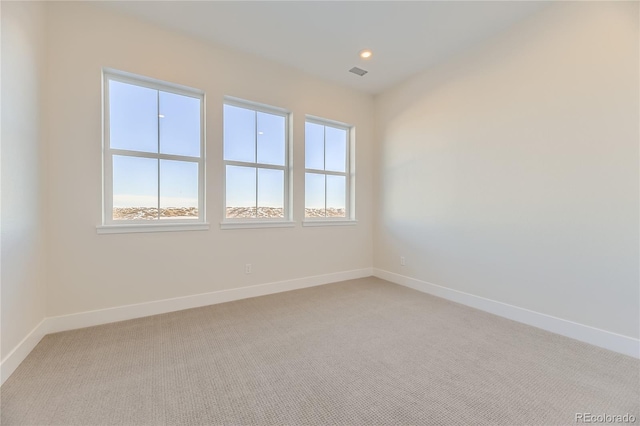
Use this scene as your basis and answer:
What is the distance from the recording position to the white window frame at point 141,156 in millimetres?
2459

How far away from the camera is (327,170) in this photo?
12.8 ft

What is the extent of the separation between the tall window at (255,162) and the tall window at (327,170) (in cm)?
36

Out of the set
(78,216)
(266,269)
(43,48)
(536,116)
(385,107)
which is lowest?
(266,269)

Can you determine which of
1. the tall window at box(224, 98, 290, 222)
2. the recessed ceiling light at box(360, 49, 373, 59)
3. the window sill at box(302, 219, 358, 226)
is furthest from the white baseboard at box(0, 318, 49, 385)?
the recessed ceiling light at box(360, 49, 373, 59)

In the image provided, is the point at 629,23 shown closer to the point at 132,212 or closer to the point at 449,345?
the point at 449,345

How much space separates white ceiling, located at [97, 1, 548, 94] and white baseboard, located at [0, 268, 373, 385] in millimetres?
2849

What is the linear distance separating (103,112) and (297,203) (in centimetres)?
223

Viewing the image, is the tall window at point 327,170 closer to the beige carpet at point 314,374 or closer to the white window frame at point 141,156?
the white window frame at point 141,156

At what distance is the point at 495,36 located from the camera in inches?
107

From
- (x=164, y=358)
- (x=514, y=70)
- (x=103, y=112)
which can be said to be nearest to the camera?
(x=164, y=358)

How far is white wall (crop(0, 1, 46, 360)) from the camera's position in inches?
64.0

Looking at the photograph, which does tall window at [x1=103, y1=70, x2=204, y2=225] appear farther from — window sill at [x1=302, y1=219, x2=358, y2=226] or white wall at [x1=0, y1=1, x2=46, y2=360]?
window sill at [x1=302, y1=219, x2=358, y2=226]

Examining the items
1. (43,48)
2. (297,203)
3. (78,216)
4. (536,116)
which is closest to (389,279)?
(297,203)

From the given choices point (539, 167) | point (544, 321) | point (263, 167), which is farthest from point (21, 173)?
point (544, 321)
